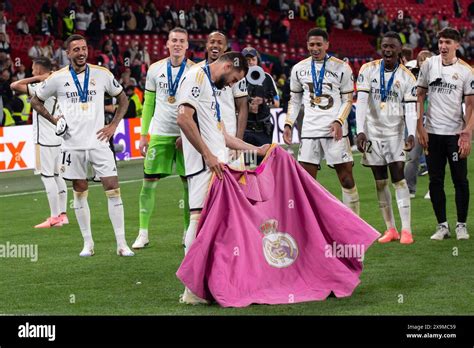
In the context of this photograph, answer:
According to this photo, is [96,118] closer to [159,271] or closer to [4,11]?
[159,271]

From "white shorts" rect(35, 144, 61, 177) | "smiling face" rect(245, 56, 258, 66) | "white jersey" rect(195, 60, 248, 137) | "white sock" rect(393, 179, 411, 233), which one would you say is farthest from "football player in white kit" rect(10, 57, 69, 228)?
"white sock" rect(393, 179, 411, 233)

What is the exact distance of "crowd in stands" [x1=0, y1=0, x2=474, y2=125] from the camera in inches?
1087

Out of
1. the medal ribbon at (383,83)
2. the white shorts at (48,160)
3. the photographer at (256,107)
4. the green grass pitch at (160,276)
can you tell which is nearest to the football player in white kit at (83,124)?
the green grass pitch at (160,276)

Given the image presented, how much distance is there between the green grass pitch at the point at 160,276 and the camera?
877cm

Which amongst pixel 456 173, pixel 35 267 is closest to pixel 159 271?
pixel 35 267

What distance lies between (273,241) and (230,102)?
2569mm

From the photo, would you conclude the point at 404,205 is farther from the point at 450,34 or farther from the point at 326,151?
the point at 450,34

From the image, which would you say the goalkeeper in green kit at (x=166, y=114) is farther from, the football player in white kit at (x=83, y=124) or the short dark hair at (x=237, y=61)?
the short dark hair at (x=237, y=61)

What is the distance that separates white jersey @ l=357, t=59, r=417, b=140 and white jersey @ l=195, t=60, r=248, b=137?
151 centimetres

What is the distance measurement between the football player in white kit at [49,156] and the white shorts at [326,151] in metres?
3.92

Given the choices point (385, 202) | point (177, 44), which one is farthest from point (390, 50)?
point (177, 44)

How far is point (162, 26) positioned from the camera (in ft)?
107

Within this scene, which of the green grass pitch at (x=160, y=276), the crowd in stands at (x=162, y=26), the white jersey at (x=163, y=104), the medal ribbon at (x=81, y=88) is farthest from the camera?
the crowd in stands at (x=162, y=26)

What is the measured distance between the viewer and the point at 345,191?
1230 centimetres
